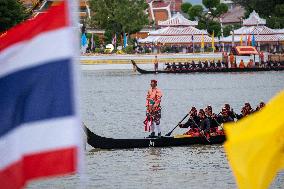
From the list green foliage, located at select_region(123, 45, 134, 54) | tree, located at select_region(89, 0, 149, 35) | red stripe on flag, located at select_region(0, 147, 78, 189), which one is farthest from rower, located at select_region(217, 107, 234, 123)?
tree, located at select_region(89, 0, 149, 35)

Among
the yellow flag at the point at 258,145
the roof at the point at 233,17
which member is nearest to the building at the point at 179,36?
the roof at the point at 233,17

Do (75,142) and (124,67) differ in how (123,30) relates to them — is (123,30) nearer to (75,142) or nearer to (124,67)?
(124,67)

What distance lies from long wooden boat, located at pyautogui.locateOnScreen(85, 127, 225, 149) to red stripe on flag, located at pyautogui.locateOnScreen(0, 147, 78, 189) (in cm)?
1481

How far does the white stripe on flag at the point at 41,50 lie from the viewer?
8.23 meters

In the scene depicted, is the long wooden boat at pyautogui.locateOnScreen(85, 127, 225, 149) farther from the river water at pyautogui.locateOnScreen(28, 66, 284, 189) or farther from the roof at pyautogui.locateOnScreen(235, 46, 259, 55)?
the roof at pyautogui.locateOnScreen(235, 46, 259, 55)

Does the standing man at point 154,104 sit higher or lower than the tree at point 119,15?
higher

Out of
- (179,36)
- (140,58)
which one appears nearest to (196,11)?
(179,36)

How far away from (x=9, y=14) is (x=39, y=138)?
38.6 metres

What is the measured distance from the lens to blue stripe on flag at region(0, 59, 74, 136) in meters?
8.27

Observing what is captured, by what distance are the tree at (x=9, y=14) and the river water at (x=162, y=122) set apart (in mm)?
4939

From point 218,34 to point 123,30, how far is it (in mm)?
14350

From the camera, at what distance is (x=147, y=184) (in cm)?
1764

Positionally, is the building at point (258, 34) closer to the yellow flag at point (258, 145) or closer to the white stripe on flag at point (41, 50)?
the yellow flag at point (258, 145)

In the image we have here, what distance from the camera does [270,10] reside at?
360 feet
